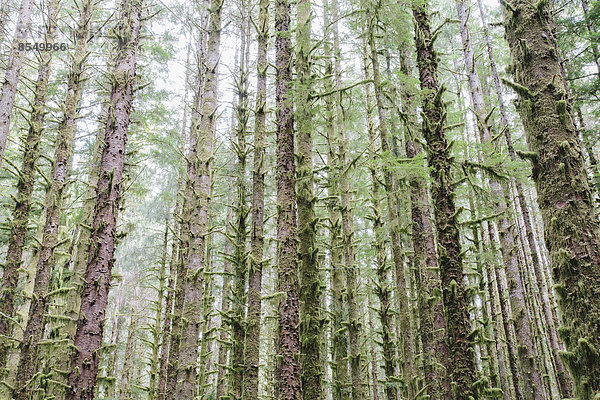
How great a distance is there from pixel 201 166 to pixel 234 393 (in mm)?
5184

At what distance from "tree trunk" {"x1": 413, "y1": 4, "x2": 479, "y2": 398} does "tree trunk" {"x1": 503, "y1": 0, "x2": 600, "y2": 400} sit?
1679 mm

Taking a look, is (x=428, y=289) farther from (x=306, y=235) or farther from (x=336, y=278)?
(x=306, y=235)

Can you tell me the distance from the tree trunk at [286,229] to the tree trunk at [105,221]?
9.88ft

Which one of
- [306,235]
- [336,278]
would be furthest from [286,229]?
[336,278]

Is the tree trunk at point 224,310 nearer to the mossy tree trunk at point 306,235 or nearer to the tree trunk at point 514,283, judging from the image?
the mossy tree trunk at point 306,235

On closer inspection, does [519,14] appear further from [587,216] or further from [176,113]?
[176,113]

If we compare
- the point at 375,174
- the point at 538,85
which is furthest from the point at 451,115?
the point at 538,85

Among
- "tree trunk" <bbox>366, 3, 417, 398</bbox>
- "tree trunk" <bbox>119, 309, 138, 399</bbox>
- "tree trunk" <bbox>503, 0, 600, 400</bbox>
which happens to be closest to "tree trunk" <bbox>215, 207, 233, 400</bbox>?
"tree trunk" <bbox>119, 309, 138, 399</bbox>

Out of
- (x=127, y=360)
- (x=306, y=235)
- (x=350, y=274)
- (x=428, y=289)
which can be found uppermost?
(x=306, y=235)

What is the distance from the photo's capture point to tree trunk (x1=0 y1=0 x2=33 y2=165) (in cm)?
759

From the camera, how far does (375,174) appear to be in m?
10.8

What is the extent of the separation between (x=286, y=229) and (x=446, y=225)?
2.77m

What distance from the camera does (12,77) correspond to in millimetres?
7914

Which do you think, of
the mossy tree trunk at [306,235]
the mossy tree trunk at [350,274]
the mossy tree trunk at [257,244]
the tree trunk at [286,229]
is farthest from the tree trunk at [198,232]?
the mossy tree trunk at [350,274]
